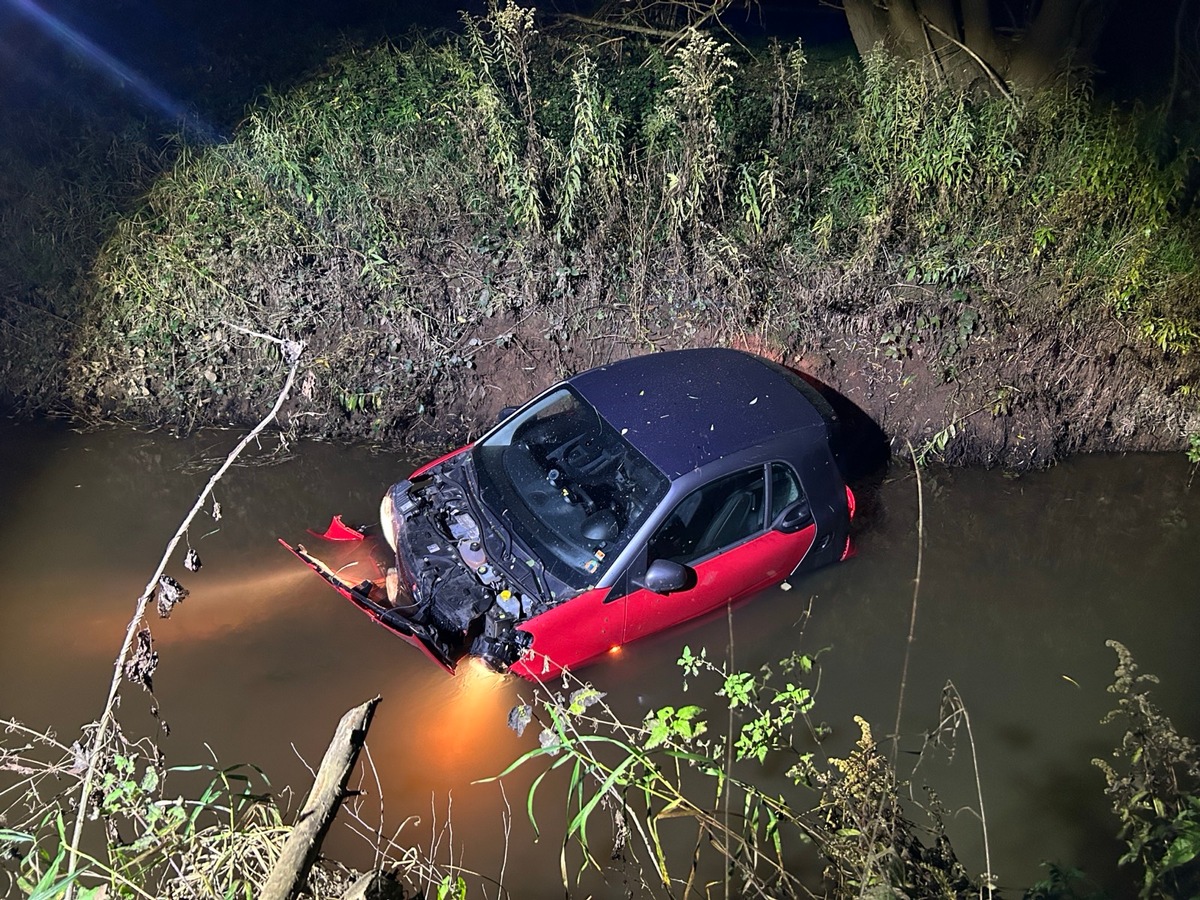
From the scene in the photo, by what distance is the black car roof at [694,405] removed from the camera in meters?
5.40

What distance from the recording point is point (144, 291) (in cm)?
798

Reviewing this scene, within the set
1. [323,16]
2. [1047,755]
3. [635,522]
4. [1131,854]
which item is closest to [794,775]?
[1131,854]

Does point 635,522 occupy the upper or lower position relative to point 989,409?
upper

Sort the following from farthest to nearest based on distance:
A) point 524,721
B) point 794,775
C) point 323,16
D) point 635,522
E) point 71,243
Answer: point 323,16 → point 71,243 → point 635,522 → point 524,721 → point 794,775

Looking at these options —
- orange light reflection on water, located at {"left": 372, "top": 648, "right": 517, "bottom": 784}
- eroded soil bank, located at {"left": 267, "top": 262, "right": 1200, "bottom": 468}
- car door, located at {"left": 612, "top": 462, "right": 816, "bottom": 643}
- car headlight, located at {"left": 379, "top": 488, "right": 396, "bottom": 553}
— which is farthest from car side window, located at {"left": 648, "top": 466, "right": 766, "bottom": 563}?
eroded soil bank, located at {"left": 267, "top": 262, "right": 1200, "bottom": 468}

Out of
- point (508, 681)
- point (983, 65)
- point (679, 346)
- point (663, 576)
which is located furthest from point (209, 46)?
point (663, 576)

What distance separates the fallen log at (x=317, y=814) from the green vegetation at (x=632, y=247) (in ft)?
16.1

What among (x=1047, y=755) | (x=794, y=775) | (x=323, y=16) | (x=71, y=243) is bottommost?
(x=1047, y=755)

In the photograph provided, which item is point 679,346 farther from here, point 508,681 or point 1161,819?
point 1161,819

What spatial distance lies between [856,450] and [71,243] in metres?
7.30

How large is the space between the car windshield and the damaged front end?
0.70 ft

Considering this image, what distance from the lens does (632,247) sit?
25.9ft

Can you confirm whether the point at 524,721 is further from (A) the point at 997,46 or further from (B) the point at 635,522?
(A) the point at 997,46

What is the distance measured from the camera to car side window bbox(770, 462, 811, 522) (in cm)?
563
